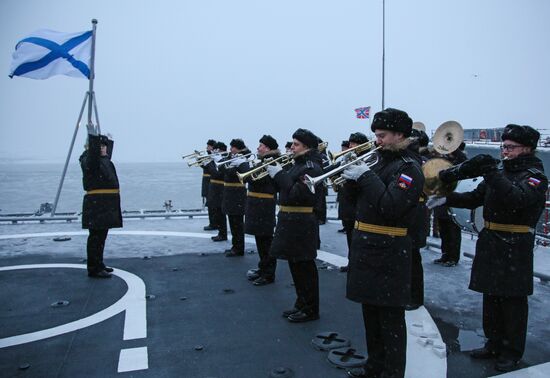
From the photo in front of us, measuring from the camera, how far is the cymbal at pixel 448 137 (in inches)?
194

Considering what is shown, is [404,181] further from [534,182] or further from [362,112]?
[362,112]

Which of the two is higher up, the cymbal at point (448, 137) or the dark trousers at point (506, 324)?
the cymbal at point (448, 137)

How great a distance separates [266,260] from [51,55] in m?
8.35

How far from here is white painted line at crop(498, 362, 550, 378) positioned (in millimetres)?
3689

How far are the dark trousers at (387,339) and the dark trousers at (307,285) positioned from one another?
1.40 metres

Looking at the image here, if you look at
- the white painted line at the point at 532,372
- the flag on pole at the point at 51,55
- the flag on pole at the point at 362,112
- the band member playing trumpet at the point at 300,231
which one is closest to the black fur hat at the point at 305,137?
the band member playing trumpet at the point at 300,231

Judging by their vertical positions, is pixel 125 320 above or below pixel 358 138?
below

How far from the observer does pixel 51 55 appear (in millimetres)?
10594

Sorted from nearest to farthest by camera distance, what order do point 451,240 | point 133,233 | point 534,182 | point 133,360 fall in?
point 534,182 → point 133,360 → point 451,240 → point 133,233

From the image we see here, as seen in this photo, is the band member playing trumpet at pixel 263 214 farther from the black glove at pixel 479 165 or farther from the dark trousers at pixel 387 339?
the black glove at pixel 479 165

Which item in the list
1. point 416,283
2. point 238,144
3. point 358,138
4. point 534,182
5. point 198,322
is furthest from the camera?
point 238,144

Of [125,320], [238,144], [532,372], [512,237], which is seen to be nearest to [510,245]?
[512,237]

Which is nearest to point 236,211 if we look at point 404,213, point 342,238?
point 342,238

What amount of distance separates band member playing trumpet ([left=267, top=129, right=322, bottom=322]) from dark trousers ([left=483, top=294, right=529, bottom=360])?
187 cm
